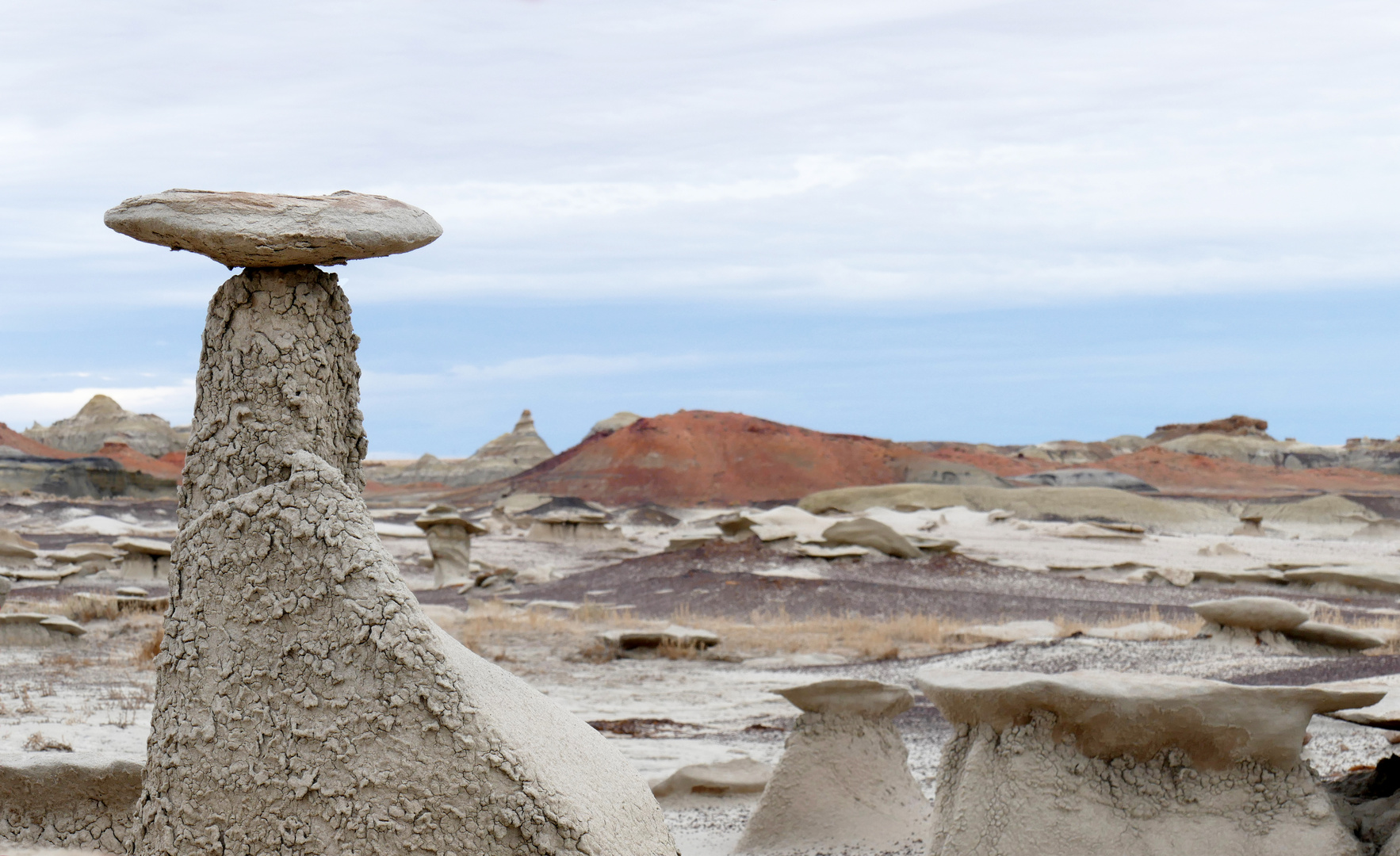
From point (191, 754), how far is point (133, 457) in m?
66.3

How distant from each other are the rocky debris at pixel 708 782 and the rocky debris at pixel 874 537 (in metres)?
16.1

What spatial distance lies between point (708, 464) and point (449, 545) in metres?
27.9

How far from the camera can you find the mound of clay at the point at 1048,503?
34.6 metres

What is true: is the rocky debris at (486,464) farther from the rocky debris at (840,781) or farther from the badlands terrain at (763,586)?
the rocky debris at (840,781)

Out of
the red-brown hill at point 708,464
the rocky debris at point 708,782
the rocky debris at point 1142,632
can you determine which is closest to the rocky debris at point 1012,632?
the rocky debris at point 1142,632

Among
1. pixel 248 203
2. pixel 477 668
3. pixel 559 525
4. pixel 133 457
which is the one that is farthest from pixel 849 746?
pixel 133 457

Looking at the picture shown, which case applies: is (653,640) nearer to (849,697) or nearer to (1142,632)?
(1142,632)

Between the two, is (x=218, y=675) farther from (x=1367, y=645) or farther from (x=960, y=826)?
(x=1367, y=645)

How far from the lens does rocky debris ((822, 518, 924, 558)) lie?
23188 mm

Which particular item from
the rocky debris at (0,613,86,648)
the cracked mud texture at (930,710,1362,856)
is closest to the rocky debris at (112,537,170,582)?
the rocky debris at (0,613,86,648)

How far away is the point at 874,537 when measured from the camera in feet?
76.5

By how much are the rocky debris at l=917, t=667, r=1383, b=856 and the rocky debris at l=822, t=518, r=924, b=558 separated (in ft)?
60.5

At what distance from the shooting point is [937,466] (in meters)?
49.1

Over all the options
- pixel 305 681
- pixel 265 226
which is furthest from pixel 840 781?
pixel 265 226
